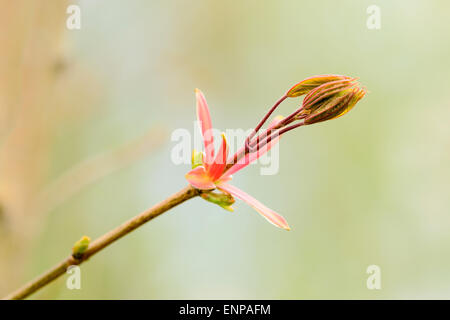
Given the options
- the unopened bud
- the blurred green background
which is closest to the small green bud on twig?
the unopened bud

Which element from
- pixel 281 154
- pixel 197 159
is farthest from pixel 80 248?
pixel 281 154

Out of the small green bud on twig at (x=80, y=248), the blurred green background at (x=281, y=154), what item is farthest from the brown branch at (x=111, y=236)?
the blurred green background at (x=281, y=154)

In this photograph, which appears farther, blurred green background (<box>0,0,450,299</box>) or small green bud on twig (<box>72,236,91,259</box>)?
blurred green background (<box>0,0,450,299</box>)

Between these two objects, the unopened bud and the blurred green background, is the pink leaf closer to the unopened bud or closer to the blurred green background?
the unopened bud

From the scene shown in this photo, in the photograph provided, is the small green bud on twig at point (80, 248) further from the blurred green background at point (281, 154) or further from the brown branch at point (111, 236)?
the blurred green background at point (281, 154)

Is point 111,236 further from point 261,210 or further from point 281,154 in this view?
point 281,154
